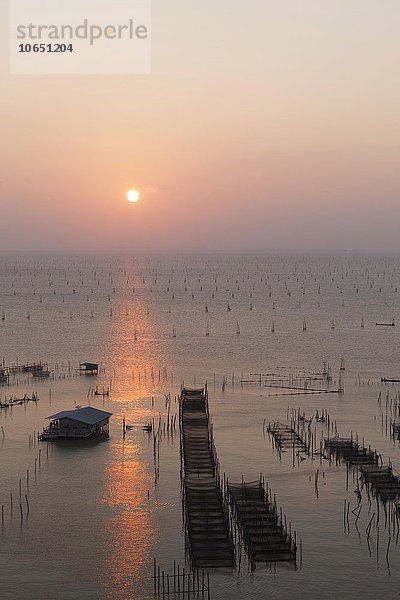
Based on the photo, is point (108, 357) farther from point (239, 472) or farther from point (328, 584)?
point (328, 584)

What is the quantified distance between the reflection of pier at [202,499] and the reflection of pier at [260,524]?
30.4 inches

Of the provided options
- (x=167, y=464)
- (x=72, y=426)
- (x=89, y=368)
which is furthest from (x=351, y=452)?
(x=89, y=368)

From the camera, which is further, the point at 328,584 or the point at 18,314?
the point at 18,314

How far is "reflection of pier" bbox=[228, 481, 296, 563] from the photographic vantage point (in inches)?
1265

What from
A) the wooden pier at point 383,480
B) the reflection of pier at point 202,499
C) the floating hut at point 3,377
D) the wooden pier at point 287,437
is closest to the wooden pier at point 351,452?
the wooden pier at point 383,480

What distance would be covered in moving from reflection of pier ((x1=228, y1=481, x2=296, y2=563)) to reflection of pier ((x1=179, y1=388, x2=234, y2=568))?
0.77 meters

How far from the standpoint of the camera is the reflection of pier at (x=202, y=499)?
31844mm

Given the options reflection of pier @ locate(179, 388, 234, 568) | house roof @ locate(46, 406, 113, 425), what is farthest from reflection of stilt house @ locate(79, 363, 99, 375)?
reflection of pier @ locate(179, 388, 234, 568)

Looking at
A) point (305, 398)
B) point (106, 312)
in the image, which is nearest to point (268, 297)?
point (106, 312)

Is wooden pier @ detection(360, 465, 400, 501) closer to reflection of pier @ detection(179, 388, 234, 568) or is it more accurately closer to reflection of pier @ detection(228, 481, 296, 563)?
reflection of pier @ detection(228, 481, 296, 563)

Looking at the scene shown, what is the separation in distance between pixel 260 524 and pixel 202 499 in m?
3.94

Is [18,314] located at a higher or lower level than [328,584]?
higher

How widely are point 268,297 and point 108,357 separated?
9326 cm

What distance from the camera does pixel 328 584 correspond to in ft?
102
